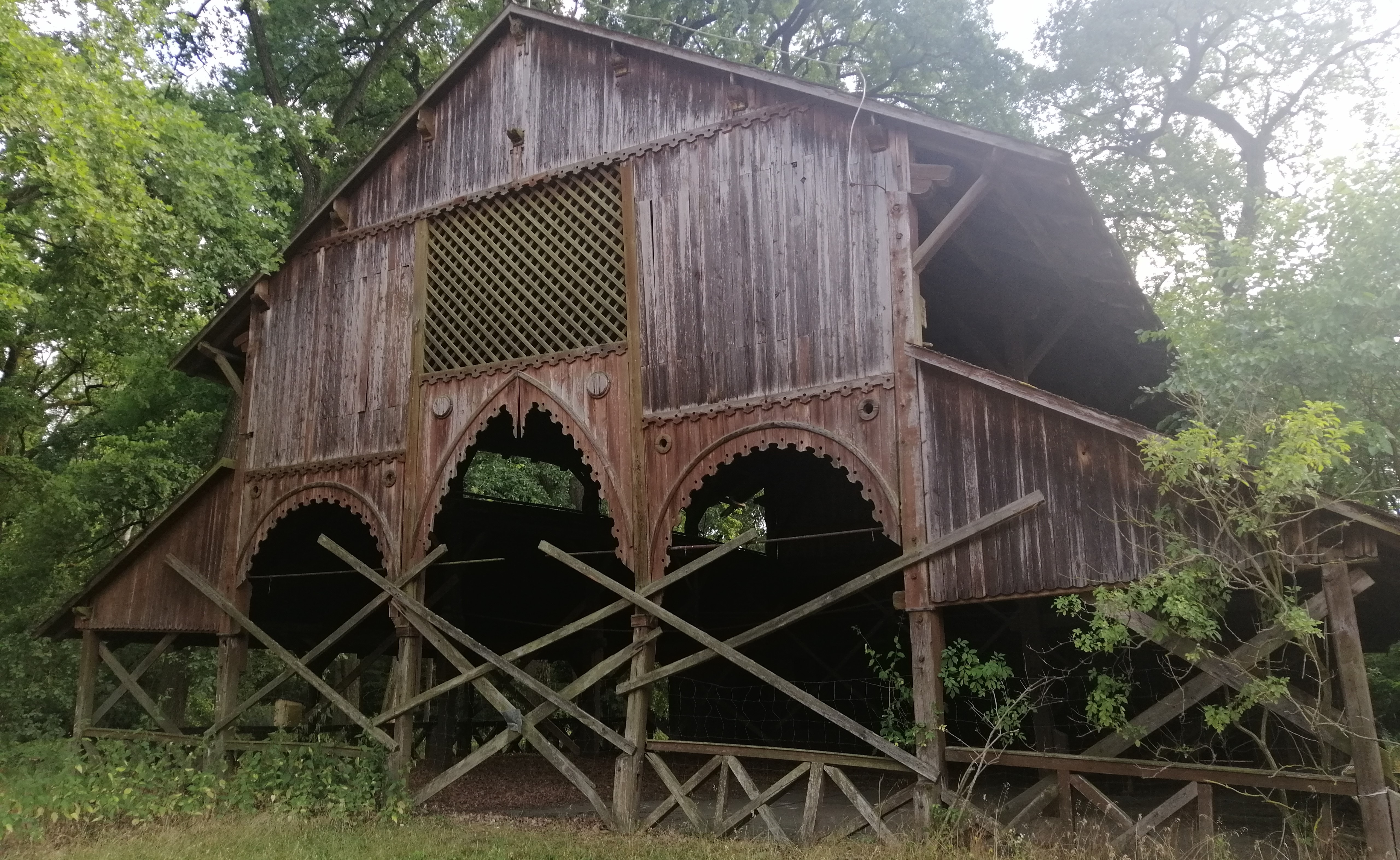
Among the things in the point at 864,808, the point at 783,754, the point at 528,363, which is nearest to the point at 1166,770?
the point at 864,808

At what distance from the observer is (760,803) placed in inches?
368

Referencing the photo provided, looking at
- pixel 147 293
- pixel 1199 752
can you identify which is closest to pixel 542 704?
pixel 1199 752

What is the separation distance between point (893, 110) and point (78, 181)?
1053 cm

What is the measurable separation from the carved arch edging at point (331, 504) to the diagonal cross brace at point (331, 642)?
1.10 feet

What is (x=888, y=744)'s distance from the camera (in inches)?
341

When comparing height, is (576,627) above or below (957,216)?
below

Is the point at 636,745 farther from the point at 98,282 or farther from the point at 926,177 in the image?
the point at 98,282

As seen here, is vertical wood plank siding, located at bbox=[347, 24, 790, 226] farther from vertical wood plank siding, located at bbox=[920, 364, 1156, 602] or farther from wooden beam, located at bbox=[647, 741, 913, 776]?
wooden beam, located at bbox=[647, 741, 913, 776]

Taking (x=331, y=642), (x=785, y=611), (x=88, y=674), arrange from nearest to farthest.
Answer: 1. (x=331, y=642)
2. (x=88, y=674)
3. (x=785, y=611)

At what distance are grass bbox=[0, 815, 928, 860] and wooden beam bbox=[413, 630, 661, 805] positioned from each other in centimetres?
46

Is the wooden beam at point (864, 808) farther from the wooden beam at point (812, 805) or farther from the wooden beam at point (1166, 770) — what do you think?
the wooden beam at point (1166, 770)

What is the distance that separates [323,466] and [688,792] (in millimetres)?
6514

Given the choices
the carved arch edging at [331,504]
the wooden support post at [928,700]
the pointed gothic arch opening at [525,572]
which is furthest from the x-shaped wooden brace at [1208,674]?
the carved arch edging at [331,504]

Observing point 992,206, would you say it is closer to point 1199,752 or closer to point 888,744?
point 888,744
